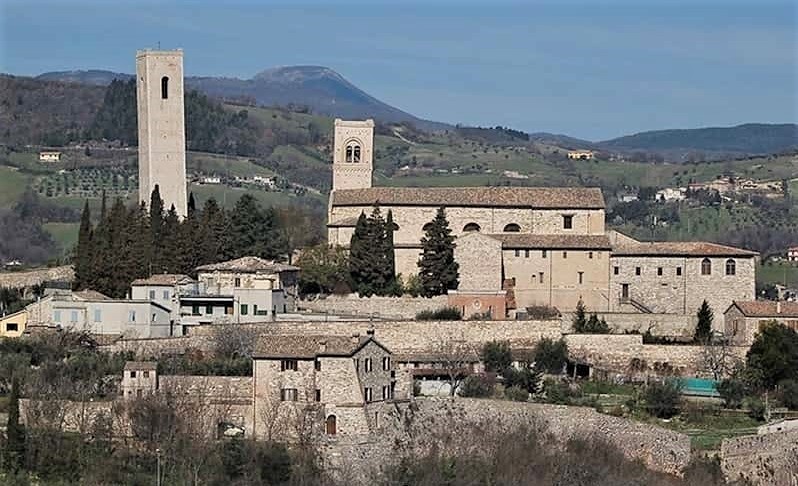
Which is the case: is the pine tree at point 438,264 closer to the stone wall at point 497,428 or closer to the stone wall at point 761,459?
the stone wall at point 497,428

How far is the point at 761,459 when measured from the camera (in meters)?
38.2

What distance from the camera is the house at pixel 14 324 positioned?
44.5 m

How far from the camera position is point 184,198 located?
52.5 meters

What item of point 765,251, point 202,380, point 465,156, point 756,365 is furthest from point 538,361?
point 465,156

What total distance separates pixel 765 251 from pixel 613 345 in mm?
39662

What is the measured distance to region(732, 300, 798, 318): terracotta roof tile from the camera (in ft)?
149

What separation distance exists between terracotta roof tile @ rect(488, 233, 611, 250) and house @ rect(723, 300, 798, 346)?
3760mm

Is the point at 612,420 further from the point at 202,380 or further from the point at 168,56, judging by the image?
the point at 168,56

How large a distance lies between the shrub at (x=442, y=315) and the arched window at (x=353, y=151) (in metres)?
10.1

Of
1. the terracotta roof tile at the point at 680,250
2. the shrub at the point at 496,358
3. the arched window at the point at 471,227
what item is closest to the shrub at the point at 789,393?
the shrub at the point at 496,358

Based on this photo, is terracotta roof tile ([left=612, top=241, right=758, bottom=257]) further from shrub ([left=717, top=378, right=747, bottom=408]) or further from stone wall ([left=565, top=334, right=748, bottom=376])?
shrub ([left=717, top=378, right=747, bottom=408])

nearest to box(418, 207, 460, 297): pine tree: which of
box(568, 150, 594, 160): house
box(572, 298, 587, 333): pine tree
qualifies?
box(572, 298, 587, 333): pine tree

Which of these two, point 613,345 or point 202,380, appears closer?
point 202,380

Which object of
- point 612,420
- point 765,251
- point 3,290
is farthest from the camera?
point 765,251
